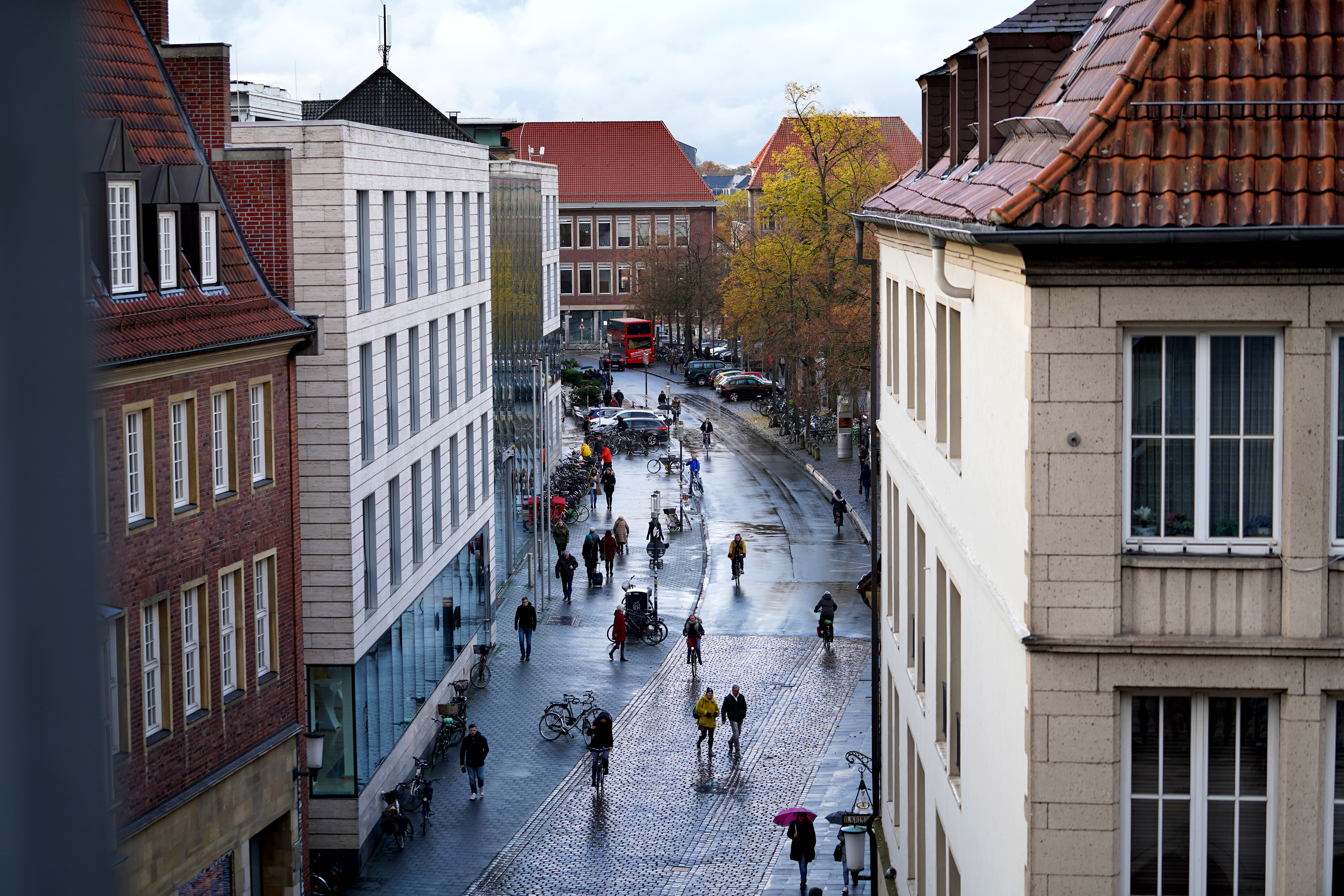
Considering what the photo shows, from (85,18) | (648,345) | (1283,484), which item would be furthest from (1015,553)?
(648,345)

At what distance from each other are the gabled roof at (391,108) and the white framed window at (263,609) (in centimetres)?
2530

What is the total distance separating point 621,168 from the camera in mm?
121750

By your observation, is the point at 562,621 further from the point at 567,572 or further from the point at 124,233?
the point at 124,233

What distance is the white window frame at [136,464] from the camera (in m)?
17.5

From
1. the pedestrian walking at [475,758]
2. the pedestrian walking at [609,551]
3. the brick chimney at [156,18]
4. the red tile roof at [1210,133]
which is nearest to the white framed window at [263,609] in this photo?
the pedestrian walking at [475,758]

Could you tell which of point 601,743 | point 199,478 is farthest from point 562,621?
point 199,478

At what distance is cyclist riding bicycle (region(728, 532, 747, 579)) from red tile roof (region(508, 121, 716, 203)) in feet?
260

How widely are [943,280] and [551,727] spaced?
68.2ft

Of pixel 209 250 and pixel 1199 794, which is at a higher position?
pixel 209 250

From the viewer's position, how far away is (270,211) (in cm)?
2366

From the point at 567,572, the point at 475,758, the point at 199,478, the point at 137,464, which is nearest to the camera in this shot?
the point at 137,464

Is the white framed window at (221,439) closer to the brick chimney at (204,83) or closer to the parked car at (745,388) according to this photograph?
the brick chimney at (204,83)

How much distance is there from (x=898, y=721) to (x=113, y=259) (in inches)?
449

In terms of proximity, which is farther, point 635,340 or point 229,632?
point 635,340
